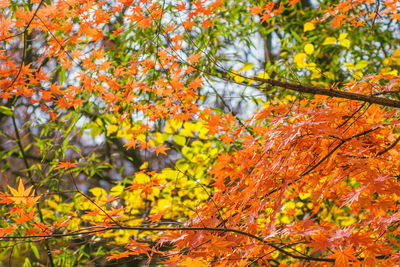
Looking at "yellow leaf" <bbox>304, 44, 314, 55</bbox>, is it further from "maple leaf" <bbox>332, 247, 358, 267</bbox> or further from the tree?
"maple leaf" <bbox>332, 247, 358, 267</bbox>

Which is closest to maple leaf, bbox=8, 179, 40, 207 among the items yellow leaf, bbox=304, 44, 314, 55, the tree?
the tree

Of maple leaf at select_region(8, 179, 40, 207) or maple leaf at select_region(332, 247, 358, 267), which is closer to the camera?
maple leaf at select_region(332, 247, 358, 267)

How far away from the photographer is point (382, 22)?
2.46 meters

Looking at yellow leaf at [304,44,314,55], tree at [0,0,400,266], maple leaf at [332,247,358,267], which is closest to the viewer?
maple leaf at [332,247,358,267]

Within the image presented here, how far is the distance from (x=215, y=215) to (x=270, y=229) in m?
0.20

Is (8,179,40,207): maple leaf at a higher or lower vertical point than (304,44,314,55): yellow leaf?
lower

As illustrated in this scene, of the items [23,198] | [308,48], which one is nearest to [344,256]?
[23,198]

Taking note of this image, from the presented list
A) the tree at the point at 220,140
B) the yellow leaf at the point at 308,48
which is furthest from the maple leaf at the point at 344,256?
the yellow leaf at the point at 308,48

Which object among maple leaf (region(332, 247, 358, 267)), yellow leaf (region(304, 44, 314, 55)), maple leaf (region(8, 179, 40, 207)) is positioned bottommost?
maple leaf (region(332, 247, 358, 267))

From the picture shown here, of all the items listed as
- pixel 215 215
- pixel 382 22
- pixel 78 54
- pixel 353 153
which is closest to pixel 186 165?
pixel 78 54

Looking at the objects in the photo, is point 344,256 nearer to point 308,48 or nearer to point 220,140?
point 220,140

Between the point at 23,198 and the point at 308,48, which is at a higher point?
the point at 308,48

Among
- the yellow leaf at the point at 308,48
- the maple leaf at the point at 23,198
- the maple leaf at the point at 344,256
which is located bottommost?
the maple leaf at the point at 344,256

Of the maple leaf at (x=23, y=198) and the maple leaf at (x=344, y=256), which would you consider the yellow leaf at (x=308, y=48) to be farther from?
the maple leaf at (x=23, y=198)
